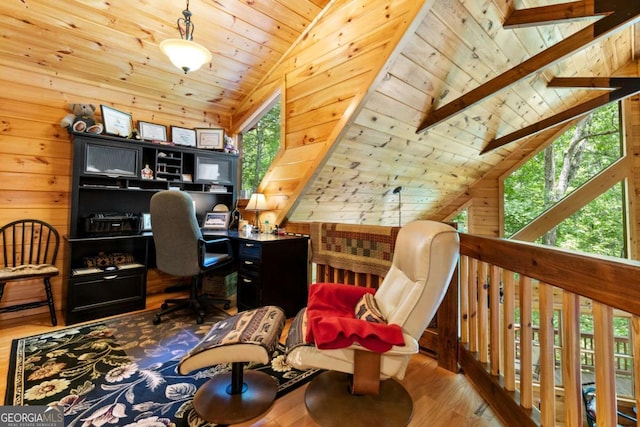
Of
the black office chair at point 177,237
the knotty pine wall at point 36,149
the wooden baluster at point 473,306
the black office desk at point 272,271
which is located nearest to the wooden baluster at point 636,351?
the wooden baluster at point 473,306

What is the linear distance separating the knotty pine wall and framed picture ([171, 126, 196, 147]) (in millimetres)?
672

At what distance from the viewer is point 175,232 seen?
242 centimetres

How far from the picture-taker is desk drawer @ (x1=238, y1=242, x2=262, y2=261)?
2.58 m

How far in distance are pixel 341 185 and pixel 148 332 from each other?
227 centimetres

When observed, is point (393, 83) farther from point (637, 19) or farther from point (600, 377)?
point (600, 377)

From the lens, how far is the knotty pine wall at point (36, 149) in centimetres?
260

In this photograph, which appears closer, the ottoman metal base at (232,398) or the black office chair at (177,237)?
the ottoman metal base at (232,398)

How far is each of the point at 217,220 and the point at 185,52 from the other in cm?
205

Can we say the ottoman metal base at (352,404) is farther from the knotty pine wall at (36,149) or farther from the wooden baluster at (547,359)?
the knotty pine wall at (36,149)

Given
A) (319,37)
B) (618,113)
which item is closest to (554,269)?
(319,37)

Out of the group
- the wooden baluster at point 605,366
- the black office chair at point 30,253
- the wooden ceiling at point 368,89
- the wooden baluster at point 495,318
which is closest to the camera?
the wooden baluster at point 605,366

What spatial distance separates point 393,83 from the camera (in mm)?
2338

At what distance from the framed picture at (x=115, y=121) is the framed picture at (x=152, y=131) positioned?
0.12m

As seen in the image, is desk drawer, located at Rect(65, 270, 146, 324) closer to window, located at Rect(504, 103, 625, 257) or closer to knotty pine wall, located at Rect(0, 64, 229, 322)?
knotty pine wall, located at Rect(0, 64, 229, 322)
